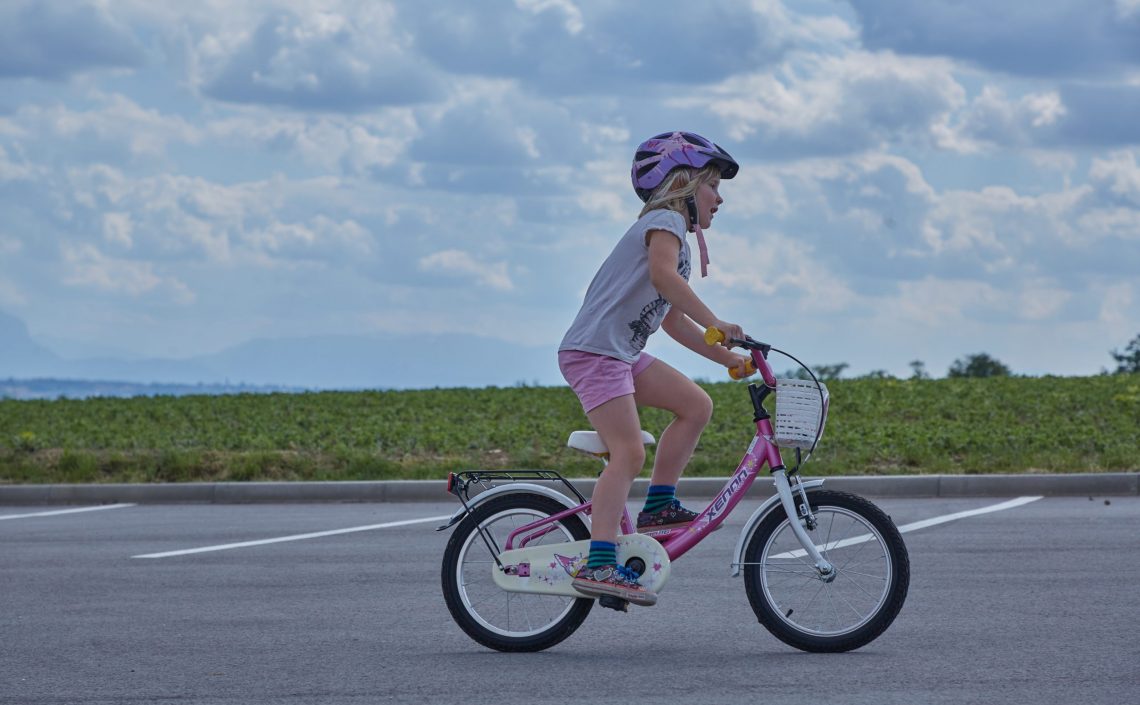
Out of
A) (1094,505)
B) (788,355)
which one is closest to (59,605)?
(788,355)

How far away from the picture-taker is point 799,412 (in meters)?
5.88

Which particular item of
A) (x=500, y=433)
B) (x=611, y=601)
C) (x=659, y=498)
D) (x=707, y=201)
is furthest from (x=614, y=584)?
(x=500, y=433)

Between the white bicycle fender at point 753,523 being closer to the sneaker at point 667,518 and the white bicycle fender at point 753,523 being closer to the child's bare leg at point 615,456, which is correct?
the sneaker at point 667,518

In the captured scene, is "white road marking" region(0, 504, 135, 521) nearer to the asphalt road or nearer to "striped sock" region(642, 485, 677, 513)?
the asphalt road

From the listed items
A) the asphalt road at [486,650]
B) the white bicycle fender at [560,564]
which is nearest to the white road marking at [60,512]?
the asphalt road at [486,650]

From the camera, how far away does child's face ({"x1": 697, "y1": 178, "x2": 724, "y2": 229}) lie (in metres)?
Answer: 6.05

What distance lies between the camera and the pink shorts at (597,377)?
595 centimetres

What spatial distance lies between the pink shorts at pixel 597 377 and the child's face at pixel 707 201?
658mm

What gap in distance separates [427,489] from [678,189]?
27.7ft

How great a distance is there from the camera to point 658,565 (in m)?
6.05

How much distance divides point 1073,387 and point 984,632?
1475 centimetres

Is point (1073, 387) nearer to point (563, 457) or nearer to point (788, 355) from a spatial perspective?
point (563, 457)

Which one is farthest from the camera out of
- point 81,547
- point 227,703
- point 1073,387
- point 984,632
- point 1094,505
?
point 1073,387

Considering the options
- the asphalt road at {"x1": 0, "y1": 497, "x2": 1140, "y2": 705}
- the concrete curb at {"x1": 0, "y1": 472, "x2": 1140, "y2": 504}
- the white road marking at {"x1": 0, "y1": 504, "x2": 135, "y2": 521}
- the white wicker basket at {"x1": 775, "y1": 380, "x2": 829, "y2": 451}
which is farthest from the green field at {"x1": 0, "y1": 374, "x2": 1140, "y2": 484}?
the white wicker basket at {"x1": 775, "y1": 380, "x2": 829, "y2": 451}
